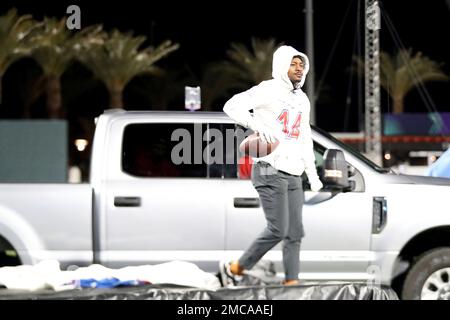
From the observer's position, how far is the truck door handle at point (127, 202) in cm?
608

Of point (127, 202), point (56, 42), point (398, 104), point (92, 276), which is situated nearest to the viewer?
point (92, 276)

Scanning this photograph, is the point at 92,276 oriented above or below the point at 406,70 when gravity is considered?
below

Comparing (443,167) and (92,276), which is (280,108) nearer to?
(92,276)

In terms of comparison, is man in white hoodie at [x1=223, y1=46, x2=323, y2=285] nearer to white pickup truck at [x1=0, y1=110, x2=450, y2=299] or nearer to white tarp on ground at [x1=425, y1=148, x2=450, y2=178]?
white pickup truck at [x1=0, y1=110, x2=450, y2=299]

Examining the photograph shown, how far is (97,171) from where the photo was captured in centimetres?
627

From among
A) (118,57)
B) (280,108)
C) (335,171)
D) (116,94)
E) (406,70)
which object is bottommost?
(335,171)

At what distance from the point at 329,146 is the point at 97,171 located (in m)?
1.77

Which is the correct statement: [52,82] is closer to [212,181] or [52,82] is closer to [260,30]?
[260,30]

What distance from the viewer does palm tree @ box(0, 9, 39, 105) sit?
87.0 feet

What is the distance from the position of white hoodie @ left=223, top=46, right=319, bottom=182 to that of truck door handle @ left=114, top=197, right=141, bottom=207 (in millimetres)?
1162

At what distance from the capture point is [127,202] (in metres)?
6.09

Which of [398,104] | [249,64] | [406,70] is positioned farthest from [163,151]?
[398,104]

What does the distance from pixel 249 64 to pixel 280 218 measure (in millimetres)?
31571
